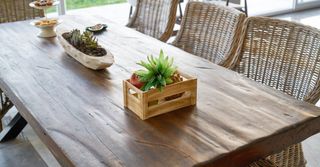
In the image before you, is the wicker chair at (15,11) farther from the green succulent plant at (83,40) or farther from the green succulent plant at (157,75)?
the green succulent plant at (157,75)

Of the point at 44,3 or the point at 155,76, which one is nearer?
the point at 155,76

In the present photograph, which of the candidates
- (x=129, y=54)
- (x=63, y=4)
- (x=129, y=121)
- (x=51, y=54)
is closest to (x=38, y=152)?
(x=51, y=54)

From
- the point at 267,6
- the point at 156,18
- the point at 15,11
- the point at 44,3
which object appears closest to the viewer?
the point at 44,3

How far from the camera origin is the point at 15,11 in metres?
3.27

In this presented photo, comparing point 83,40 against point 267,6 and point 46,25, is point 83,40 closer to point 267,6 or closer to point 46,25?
point 46,25

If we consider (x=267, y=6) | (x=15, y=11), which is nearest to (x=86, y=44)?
(x=15, y=11)

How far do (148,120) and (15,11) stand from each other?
2.27 metres

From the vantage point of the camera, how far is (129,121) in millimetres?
1427

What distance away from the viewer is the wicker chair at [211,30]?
7.56ft

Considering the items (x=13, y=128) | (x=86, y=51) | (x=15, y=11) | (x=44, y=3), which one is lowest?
(x=13, y=128)

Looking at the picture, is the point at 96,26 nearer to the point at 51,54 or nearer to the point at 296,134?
the point at 51,54

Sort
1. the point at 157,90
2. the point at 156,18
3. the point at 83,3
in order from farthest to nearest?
the point at 83,3 → the point at 156,18 → the point at 157,90

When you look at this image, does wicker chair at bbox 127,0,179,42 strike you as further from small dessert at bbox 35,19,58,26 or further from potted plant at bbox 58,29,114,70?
potted plant at bbox 58,29,114,70

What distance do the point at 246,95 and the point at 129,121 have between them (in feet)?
1.62
